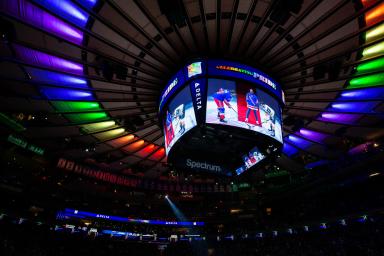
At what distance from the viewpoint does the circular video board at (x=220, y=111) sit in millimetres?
11961

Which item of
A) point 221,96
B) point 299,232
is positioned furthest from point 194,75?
point 299,232

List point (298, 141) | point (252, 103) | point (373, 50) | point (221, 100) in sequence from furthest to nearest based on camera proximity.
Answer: point (298, 141) < point (373, 50) < point (252, 103) < point (221, 100)

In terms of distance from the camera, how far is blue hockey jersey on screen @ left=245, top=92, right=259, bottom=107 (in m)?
12.8

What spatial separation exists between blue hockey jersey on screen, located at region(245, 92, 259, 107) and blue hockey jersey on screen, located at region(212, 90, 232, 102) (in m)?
1.01

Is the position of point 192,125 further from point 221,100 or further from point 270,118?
point 270,118

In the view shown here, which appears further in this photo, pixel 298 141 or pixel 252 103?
pixel 298 141

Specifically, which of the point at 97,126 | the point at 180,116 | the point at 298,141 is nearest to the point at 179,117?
the point at 180,116

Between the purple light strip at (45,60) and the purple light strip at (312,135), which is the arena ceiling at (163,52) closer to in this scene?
the purple light strip at (45,60)

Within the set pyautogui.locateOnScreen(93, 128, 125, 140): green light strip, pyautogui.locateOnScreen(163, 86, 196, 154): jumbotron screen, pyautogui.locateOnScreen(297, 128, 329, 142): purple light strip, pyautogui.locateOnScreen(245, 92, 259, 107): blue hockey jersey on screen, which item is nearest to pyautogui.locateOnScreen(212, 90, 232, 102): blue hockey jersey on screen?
pyautogui.locateOnScreen(245, 92, 259, 107): blue hockey jersey on screen

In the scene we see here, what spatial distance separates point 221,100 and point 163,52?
4.07m

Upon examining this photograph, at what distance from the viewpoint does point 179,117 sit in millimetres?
13109

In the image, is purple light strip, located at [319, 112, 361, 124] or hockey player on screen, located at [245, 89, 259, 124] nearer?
hockey player on screen, located at [245, 89, 259, 124]

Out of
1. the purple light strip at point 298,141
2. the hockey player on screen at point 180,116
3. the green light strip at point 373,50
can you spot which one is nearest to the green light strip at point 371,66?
the green light strip at point 373,50

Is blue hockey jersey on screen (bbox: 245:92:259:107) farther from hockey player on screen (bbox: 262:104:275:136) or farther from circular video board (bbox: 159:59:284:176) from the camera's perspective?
hockey player on screen (bbox: 262:104:275:136)
